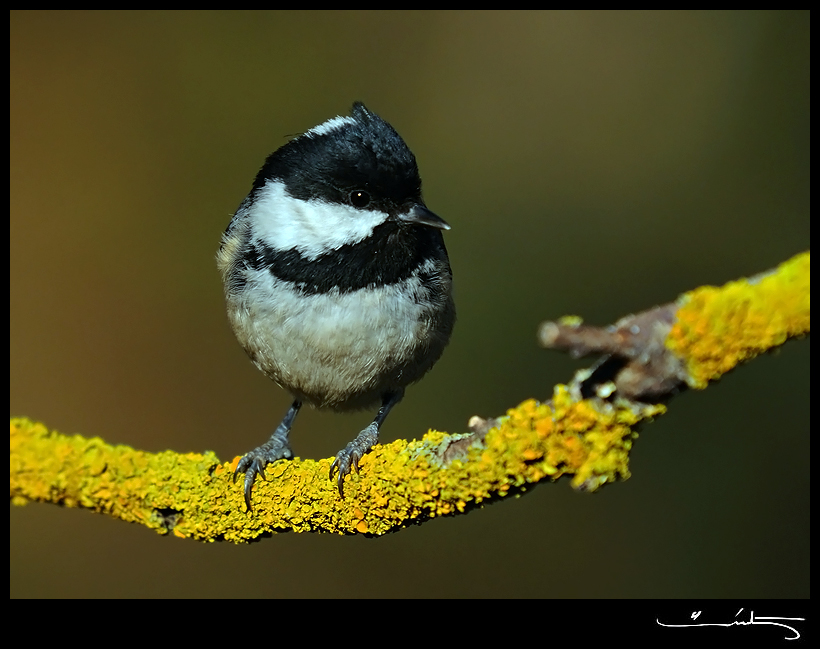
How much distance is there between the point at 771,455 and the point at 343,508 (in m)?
3.01

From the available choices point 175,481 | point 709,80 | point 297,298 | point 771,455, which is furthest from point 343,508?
point 709,80

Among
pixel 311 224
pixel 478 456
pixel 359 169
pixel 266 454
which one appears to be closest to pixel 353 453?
pixel 266 454

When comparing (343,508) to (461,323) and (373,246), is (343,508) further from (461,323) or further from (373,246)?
(461,323)

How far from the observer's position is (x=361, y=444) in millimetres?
2230

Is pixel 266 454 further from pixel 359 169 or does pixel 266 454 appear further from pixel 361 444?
pixel 359 169

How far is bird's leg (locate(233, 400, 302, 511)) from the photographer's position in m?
1.89

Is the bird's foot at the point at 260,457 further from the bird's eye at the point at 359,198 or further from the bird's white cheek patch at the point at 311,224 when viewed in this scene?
the bird's eye at the point at 359,198

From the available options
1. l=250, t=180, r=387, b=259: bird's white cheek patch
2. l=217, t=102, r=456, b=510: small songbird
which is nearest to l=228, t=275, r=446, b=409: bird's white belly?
l=217, t=102, r=456, b=510: small songbird

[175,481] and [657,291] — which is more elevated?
[657,291]

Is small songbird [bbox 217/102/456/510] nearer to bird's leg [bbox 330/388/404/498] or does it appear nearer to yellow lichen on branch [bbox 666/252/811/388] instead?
bird's leg [bbox 330/388/404/498]

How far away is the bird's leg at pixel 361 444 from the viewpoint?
1.80m

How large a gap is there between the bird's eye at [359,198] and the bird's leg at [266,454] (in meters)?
0.87

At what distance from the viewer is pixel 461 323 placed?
427 centimetres

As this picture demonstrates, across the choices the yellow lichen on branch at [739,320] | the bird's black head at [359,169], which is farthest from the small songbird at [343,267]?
the yellow lichen on branch at [739,320]
